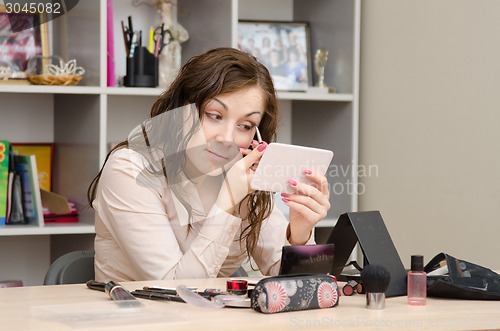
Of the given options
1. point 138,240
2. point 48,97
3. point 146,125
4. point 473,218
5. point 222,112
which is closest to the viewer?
point 138,240

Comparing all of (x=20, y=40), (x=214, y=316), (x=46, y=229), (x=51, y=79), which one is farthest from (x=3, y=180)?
(x=214, y=316)

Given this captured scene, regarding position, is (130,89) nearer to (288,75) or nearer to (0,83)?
(0,83)

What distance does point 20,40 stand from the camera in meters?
2.80

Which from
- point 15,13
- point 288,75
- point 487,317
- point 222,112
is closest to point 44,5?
point 15,13

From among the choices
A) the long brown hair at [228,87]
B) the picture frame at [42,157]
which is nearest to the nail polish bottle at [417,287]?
the long brown hair at [228,87]

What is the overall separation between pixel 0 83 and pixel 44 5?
396 millimetres

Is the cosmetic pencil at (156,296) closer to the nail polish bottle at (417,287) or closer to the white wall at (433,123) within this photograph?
the nail polish bottle at (417,287)

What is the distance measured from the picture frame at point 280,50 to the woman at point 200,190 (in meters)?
1.01

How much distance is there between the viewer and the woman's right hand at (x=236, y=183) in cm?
183

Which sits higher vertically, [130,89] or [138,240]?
[130,89]

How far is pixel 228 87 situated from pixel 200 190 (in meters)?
0.27

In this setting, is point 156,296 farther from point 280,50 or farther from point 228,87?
point 280,50

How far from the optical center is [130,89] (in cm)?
274

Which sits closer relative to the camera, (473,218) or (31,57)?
(473,218)
